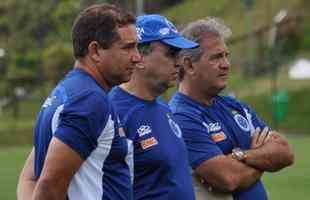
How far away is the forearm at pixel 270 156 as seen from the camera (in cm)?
677

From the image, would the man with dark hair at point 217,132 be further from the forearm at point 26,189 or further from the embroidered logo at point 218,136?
the forearm at point 26,189

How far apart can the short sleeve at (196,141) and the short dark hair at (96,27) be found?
1582mm

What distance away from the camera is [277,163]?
686 cm

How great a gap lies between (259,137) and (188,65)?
25.8 inches

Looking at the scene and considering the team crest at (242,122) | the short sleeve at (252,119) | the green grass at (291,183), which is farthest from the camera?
the green grass at (291,183)

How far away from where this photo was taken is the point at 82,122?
16.8 feet

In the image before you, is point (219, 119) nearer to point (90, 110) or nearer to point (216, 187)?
point (216, 187)

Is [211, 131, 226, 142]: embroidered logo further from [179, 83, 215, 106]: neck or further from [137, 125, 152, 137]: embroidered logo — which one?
[137, 125, 152, 137]: embroidered logo

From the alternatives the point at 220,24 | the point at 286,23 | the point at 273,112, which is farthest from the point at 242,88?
the point at 220,24

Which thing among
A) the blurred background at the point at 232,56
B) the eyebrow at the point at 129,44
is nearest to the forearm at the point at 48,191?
the eyebrow at the point at 129,44

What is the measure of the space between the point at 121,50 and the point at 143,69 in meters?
1.05

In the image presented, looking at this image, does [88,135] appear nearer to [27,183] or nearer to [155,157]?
[27,183]

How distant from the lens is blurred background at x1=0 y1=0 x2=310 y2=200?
4338 cm

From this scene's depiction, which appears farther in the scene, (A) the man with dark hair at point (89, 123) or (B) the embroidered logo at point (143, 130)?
(B) the embroidered logo at point (143, 130)
